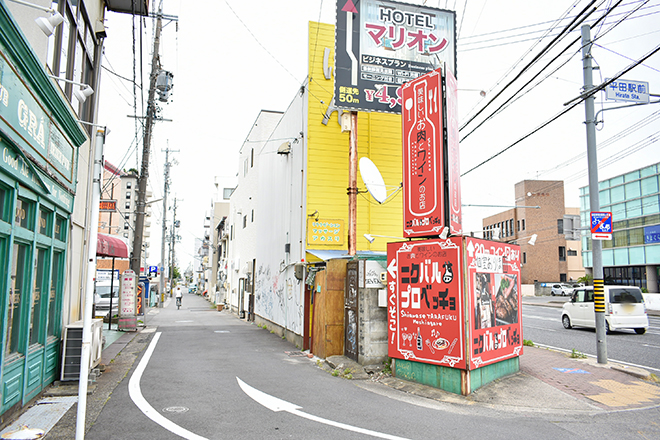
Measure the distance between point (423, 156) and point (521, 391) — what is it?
472 centimetres

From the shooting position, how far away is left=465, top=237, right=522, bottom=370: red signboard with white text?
799 cm

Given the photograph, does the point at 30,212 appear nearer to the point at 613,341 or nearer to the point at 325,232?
the point at 325,232

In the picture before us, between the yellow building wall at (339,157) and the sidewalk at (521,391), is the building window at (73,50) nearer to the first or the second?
the sidewalk at (521,391)

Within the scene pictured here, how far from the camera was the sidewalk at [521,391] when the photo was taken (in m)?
6.46

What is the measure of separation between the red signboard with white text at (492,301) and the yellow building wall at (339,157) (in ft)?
18.7

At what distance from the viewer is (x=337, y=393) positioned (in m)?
8.02

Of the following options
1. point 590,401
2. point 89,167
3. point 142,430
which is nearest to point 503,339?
point 590,401

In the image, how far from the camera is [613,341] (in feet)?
49.9

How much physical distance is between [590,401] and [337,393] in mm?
4293

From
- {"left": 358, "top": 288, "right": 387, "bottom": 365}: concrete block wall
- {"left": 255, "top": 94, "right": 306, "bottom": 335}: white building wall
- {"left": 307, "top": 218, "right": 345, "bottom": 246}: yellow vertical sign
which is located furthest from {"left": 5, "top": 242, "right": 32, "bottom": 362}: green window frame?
{"left": 307, "top": 218, "right": 345, "bottom": 246}: yellow vertical sign

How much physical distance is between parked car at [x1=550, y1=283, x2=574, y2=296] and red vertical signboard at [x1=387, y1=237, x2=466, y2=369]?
52.4 m

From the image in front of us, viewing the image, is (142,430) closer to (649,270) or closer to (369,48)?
(369,48)

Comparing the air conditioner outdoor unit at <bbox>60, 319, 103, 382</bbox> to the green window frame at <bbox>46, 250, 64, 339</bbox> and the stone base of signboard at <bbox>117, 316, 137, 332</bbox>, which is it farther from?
the stone base of signboard at <bbox>117, 316, 137, 332</bbox>

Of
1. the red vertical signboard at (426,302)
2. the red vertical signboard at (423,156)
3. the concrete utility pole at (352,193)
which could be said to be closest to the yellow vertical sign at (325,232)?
the concrete utility pole at (352,193)
